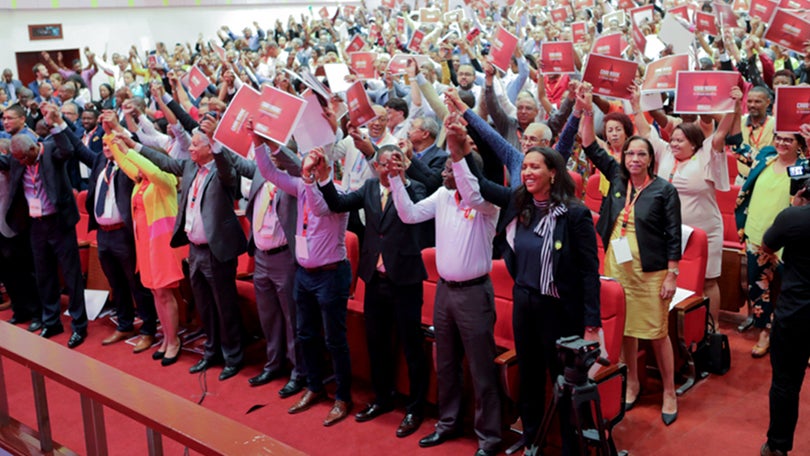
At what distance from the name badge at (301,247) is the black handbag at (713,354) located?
2.38 metres

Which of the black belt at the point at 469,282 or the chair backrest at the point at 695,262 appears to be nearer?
the black belt at the point at 469,282

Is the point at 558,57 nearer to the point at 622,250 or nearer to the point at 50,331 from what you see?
the point at 622,250

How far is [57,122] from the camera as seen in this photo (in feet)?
19.3

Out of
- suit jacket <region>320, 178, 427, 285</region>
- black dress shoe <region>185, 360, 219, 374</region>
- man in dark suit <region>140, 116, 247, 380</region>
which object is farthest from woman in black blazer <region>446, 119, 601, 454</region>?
black dress shoe <region>185, 360, 219, 374</region>

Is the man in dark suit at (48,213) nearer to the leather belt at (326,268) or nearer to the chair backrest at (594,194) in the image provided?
the leather belt at (326,268)

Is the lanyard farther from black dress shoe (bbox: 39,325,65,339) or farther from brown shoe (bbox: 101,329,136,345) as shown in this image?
black dress shoe (bbox: 39,325,65,339)

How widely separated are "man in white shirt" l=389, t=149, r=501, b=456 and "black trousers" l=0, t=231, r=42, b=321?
13.1 feet

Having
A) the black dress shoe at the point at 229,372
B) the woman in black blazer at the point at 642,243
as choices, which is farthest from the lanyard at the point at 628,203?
the black dress shoe at the point at 229,372

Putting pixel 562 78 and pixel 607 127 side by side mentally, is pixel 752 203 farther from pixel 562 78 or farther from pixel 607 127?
pixel 562 78

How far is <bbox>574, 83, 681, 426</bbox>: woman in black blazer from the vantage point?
4254 millimetres

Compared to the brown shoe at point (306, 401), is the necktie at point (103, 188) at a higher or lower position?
higher

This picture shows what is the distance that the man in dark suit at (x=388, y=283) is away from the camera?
14.2 feet

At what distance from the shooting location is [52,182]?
6082mm

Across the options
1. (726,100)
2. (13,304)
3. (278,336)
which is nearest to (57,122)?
(13,304)
